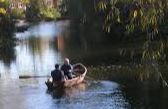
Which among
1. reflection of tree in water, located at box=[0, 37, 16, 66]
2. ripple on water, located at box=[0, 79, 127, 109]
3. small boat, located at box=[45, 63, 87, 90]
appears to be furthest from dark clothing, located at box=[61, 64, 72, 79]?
reflection of tree in water, located at box=[0, 37, 16, 66]

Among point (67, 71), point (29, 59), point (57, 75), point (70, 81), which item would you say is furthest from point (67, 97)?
point (29, 59)

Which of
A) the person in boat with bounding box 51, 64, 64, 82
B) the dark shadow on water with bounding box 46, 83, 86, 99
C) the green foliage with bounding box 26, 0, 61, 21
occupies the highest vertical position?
the person in boat with bounding box 51, 64, 64, 82

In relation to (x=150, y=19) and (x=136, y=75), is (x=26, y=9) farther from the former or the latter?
(x=150, y=19)

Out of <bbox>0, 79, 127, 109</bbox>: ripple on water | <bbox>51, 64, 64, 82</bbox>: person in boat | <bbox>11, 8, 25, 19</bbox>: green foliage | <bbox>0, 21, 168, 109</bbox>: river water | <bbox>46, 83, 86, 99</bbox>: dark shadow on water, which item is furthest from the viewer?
<bbox>11, 8, 25, 19</bbox>: green foliage

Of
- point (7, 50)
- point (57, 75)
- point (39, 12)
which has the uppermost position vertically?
point (57, 75)

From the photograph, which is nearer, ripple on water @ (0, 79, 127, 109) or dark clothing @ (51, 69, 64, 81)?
ripple on water @ (0, 79, 127, 109)

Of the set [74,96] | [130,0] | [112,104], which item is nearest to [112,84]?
[74,96]

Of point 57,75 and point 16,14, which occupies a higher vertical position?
point 57,75

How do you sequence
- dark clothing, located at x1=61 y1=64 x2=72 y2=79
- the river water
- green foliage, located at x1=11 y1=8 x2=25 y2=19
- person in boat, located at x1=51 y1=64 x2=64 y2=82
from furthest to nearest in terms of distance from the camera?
green foliage, located at x1=11 y1=8 x2=25 y2=19 → dark clothing, located at x1=61 y1=64 x2=72 y2=79 → person in boat, located at x1=51 y1=64 x2=64 y2=82 → the river water

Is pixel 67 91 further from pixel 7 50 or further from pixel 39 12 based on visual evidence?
pixel 39 12

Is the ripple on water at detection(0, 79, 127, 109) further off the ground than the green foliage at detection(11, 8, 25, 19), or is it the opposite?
the ripple on water at detection(0, 79, 127, 109)

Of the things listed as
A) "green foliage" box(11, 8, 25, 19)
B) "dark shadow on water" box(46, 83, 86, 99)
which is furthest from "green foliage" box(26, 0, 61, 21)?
"dark shadow on water" box(46, 83, 86, 99)

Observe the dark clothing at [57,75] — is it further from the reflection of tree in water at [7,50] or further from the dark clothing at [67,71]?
the reflection of tree in water at [7,50]

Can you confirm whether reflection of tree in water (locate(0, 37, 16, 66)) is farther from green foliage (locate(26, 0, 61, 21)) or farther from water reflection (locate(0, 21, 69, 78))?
green foliage (locate(26, 0, 61, 21))
